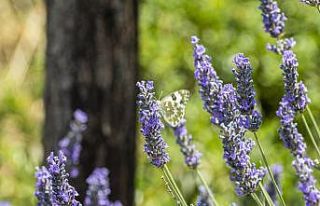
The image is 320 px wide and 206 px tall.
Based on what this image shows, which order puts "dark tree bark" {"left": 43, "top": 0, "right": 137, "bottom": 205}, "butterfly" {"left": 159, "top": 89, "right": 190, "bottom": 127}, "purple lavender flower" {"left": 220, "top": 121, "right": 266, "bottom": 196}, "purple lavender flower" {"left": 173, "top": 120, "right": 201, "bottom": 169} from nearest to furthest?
1. "purple lavender flower" {"left": 220, "top": 121, "right": 266, "bottom": 196}
2. "butterfly" {"left": 159, "top": 89, "right": 190, "bottom": 127}
3. "purple lavender flower" {"left": 173, "top": 120, "right": 201, "bottom": 169}
4. "dark tree bark" {"left": 43, "top": 0, "right": 137, "bottom": 205}

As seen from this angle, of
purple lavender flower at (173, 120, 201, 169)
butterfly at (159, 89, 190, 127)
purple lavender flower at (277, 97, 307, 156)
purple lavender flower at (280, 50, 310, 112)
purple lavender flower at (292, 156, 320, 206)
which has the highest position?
purple lavender flower at (173, 120, 201, 169)

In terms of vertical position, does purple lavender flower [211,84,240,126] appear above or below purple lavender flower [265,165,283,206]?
below

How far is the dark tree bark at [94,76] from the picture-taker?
3.42 metres

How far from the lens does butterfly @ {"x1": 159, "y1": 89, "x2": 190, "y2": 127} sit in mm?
1951

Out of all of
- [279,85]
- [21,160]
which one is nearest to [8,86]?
[21,160]

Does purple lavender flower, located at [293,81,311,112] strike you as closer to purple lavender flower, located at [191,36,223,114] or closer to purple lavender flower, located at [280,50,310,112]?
purple lavender flower, located at [280,50,310,112]

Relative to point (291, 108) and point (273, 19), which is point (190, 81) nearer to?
point (273, 19)

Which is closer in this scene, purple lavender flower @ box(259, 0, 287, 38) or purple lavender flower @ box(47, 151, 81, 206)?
purple lavender flower @ box(47, 151, 81, 206)

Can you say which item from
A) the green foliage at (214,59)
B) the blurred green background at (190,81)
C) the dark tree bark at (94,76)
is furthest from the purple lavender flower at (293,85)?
the green foliage at (214,59)

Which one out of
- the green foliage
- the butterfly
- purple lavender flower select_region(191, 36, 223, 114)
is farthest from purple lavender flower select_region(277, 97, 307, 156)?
the green foliage

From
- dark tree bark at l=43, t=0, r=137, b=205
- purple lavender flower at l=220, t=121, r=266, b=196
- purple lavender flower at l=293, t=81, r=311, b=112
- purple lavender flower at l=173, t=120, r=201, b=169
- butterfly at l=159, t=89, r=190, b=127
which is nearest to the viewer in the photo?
purple lavender flower at l=220, t=121, r=266, b=196

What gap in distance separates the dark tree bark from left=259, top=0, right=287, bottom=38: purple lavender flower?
55.9 inches

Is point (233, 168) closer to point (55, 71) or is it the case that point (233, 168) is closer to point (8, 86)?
point (55, 71)

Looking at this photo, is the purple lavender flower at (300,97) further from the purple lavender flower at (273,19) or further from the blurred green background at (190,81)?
the blurred green background at (190,81)
